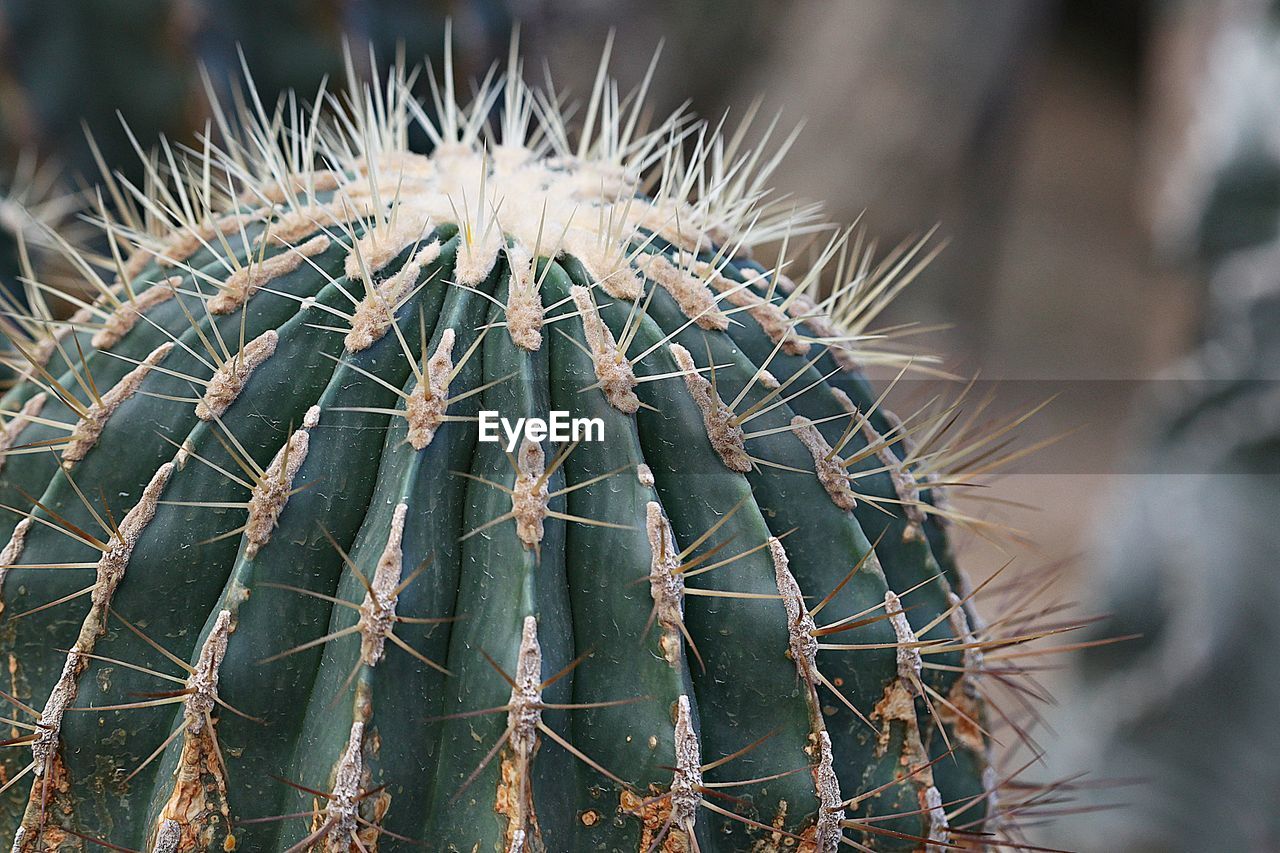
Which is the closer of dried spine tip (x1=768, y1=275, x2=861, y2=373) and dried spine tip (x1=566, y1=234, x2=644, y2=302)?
dried spine tip (x1=566, y1=234, x2=644, y2=302)

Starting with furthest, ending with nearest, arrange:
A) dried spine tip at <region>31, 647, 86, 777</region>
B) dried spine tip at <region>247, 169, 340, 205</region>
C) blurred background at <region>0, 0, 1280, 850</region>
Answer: blurred background at <region>0, 0, 1280, 850</region>
dried spine tip at <region>247, 169, 340, 205</region>
dried spine tip at <region>31, 647, 86, 777</region>

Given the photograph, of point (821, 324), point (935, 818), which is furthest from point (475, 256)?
point (935, 818)

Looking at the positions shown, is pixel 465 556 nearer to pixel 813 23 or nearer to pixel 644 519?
pixel 644 519

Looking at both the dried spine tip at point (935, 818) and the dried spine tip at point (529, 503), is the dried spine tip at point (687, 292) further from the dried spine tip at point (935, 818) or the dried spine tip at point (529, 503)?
the dried spine tip at point (935, 818)

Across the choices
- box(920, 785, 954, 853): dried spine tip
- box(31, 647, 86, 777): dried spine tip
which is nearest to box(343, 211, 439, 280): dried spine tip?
box(31, 647, 86, 777): dried spine tip

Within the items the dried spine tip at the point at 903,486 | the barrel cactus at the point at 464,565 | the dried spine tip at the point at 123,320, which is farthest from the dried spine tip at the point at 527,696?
the dried spine tip at the point at 123,320

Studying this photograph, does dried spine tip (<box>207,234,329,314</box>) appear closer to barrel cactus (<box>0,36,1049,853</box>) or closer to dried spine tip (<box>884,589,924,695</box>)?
barrel cactus (<box>0,36,1049,853</box>)

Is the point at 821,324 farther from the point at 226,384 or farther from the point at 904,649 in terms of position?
the point at 226,384
